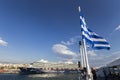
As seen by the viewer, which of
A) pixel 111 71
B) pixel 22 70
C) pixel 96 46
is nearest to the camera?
pixel 96 46

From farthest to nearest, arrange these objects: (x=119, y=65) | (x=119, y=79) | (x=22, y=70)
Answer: (x=22, y=70) < (x=119, y=79) < (x=119, y=65)

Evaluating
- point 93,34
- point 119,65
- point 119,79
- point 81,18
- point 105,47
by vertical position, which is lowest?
point 119,79

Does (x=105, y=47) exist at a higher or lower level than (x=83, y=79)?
higher

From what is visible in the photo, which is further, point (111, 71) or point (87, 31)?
point (111, 71)

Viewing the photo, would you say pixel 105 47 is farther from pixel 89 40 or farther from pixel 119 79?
pixel 119 79

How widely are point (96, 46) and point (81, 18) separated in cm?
306

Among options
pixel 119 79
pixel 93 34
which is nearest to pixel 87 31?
pixel 93 34

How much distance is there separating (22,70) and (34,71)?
40.0 ft

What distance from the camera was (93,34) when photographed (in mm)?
16719

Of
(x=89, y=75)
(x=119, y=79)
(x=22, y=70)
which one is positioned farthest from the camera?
(x=22, y=70)

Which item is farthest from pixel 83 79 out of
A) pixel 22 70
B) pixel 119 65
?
pixel 22 70

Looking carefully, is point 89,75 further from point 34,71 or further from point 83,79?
point 34,71

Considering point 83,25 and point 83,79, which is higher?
point 83,25

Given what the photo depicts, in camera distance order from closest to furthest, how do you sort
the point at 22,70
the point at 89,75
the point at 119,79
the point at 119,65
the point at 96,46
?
the point at 89,75 < the point at 96,46 < the point at 119,65 < the point at 119,79 < the point at 22,70
